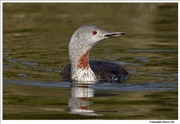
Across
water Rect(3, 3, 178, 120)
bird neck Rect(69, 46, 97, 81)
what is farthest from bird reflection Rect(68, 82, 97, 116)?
bird neck Rect(69, 46, 97, 81)

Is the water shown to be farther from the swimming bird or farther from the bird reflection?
the swimming bird

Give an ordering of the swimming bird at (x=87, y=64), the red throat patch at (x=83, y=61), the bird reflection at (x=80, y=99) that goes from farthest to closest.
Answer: the red throat patch at (x=83, y=61), the swimming bird at (x=87, y=64), the bird reflection at (x=80, y=99)

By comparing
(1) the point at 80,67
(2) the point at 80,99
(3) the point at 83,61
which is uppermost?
(3) the point at 83,61

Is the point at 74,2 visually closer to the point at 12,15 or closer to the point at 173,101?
the point at 12,15

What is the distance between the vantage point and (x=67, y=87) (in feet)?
35.2

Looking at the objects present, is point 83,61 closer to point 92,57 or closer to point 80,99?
point 80,99

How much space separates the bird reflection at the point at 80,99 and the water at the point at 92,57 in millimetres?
15

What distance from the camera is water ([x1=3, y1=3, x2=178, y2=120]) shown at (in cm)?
929

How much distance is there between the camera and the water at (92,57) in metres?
9.29

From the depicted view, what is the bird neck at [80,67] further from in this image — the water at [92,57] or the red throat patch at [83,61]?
the water at [92,57]

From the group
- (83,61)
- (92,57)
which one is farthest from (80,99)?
(92,57)

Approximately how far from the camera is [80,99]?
32.4ft

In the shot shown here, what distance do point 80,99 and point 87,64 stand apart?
58.4 inches

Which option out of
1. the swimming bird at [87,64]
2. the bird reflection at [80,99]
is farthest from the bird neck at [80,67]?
the bird reflection at [80,99]
